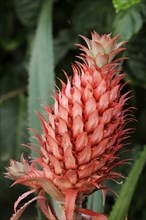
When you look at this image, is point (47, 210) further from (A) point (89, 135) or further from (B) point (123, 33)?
(B) point (123, 33)

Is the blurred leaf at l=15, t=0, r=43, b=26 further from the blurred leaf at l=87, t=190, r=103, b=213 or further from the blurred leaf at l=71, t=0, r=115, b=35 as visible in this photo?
the blurred leaf at l=87, t=190, r=103, b=213

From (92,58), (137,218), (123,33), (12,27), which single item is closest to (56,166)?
(92,58)

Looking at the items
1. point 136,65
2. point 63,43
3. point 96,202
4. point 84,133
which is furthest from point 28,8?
point 84,133

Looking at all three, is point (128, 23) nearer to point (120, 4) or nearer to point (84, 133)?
point (120, 4)

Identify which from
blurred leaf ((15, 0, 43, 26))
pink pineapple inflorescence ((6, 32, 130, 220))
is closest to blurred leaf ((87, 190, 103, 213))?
pink pineapple inflorescence ((6, 32, 130, 220))

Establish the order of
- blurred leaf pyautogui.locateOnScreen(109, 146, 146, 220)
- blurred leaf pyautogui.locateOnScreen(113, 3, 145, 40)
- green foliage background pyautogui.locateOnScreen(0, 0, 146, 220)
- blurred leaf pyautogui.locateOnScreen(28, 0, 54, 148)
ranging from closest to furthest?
blurred leaf pyautogui.locateOnScreen(109, 146, 146, 220)
blurred leaf pyautogui.locateOnScreen(28, 0, 54, 148)
blurred leaf pyautogui.locateOnScreen(113, 3, 145, 40)
green foliage background pyautogui.locateOnScreen(0, 0, 146, 220)

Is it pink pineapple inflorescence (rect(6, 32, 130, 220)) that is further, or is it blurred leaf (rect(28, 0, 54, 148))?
blurred leaf (rect(28, 0, 54, 148))

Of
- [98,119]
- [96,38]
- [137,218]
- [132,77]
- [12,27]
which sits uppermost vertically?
[12,27]
